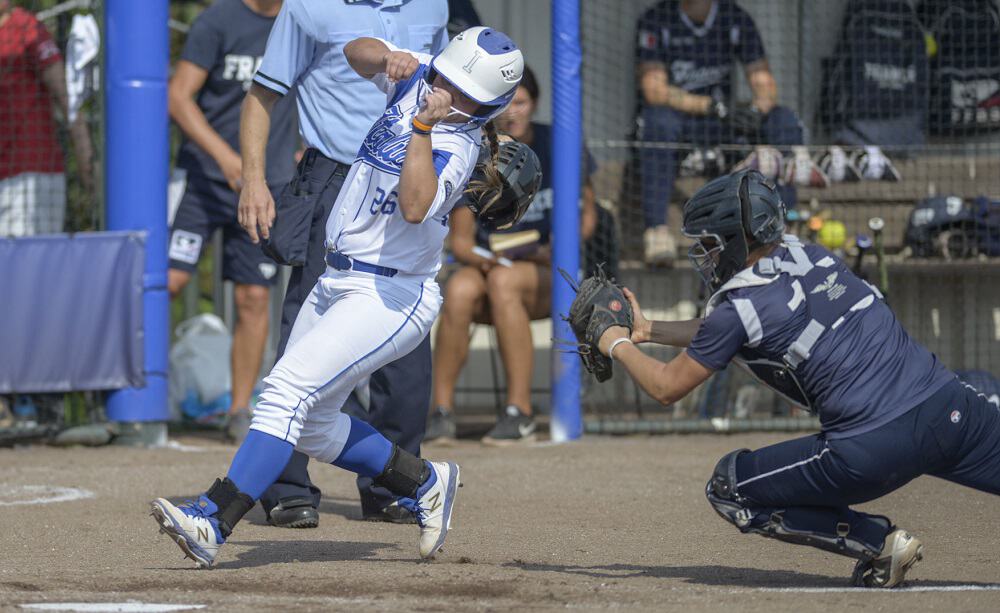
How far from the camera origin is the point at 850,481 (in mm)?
3967

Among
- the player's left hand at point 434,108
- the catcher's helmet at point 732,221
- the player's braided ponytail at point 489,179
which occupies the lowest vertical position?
the catcher's helmet at point 732,221

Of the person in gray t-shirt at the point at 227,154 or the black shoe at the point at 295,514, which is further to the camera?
the person in gray t-shirt at the point at 227,154

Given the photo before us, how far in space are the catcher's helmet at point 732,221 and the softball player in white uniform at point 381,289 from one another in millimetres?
697

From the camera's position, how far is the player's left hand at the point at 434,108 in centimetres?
405

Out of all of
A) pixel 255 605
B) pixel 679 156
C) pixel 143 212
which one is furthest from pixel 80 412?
pixel 255 605

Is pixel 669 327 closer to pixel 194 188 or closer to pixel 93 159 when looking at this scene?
pixel 194 188

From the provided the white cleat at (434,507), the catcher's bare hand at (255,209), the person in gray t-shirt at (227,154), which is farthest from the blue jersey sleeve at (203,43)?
the white cleat at (434,507)

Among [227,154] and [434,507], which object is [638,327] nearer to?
[434,507]

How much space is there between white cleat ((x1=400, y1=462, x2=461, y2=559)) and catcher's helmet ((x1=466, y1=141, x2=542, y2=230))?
0.85 meters

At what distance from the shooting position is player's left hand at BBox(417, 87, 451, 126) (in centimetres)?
405

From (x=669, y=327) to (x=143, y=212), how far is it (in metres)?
4.09

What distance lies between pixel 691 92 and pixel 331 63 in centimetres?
410

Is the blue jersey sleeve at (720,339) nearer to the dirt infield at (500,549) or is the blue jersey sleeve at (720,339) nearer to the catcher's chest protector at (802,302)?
the catcher's chest protector at (802,302)

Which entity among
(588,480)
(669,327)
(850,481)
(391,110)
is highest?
(391,110)
